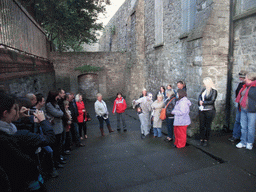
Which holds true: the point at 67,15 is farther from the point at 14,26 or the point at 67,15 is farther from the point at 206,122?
the point at 206,122

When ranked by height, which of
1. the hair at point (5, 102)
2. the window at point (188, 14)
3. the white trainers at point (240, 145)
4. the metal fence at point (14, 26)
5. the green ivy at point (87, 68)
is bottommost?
the white trainers at point (240, 145)

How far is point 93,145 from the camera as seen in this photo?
212 inches

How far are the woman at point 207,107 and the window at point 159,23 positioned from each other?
545 centimetres

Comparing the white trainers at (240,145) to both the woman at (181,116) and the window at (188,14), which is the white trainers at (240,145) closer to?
the woman at (181,116)

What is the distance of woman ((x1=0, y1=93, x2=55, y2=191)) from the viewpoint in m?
1.55

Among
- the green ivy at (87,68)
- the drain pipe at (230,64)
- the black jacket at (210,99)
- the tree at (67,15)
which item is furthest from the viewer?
the green ivy at (87,68)

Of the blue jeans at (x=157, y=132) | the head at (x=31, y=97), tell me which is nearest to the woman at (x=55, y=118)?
the head at (x=31, y=97)

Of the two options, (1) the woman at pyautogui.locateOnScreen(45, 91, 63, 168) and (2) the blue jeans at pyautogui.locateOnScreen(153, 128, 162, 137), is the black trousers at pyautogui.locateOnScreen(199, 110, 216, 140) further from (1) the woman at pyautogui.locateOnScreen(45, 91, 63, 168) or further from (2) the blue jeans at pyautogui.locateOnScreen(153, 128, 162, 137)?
(1) the woman at pyautogui.locateOnScreen(45, 91, 63, 168)

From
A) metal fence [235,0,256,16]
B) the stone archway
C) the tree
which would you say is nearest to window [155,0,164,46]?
metal fence [235,0,256,16]

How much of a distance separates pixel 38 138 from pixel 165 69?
8.01 meters

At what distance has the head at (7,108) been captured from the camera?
1678mm

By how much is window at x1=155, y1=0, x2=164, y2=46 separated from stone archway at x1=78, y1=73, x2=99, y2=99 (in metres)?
6.79

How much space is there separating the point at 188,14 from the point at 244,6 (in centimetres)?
215

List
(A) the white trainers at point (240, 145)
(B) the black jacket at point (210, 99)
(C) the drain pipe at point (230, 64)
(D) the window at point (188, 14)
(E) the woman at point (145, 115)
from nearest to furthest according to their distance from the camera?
(A) the white trainers at point (240, 145)
(B) the black jacket at point (210, 99)
(C) the drain pipe at point (230, 64)
(E) the woman at point (145, 115)
(D) the window at point (188, 14)
